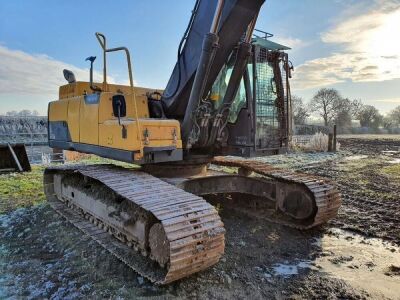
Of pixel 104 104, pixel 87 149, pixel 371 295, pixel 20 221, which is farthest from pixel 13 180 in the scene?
pixel 371 295

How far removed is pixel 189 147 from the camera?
4.70 metres

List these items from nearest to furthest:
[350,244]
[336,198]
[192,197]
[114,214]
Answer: [192,197]
[114,214]
[350,244]
[336,198]

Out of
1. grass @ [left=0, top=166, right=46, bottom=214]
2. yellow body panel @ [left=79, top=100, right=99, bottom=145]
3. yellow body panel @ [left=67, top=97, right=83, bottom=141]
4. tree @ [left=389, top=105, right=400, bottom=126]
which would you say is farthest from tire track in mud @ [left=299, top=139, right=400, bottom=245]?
tree @ [left=389, top=105, right=400, bottom=126]

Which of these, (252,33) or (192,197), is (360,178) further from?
(192,197)

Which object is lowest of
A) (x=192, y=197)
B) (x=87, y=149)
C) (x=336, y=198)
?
(x=336, y=198)

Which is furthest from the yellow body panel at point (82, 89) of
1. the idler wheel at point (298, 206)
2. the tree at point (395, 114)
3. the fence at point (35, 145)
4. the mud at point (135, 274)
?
the tree at point (395, 114)

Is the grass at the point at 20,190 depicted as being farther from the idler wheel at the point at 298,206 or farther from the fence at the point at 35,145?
the idler wheel at the point at 298,206

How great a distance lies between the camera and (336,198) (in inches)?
207

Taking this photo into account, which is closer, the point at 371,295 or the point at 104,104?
the point at 371,295

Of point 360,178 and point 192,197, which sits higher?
point 192,197

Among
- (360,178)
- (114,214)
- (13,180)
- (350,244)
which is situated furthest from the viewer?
(360,178)

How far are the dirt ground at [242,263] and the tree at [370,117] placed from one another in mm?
41597

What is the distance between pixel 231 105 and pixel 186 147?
88 centimetres

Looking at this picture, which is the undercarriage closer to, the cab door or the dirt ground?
the dirt ground
